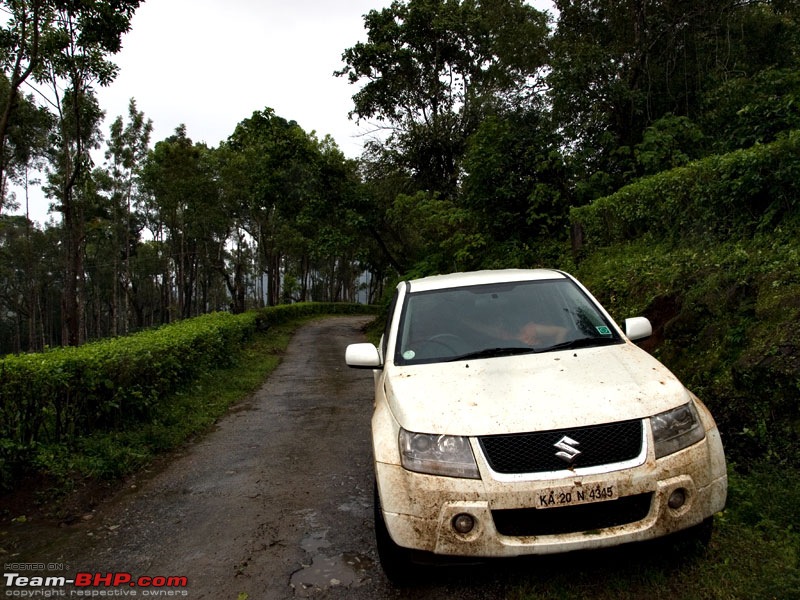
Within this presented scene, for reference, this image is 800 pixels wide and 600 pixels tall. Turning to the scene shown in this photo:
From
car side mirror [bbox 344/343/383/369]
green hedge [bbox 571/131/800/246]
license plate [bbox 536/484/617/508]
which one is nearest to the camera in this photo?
license plate [bbox 536/484/617/508]

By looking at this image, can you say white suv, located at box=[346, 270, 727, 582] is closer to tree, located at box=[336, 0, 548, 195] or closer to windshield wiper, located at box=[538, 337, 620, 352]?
windshield wiper, located at box=[538, 337, 620, 352]

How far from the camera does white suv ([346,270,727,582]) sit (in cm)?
254

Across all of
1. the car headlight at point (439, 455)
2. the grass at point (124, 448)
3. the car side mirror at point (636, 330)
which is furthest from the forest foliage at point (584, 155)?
the grass at point (124, 448)

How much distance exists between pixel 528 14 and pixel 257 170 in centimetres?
1209

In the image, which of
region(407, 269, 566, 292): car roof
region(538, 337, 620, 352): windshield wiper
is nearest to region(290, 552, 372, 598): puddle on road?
region(538, 337, 620, 352): windshield wiper

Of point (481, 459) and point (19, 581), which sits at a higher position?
point (481, 459)

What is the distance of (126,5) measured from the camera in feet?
41.8

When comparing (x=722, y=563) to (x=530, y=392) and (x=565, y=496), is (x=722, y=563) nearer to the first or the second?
(x=565, y=496)

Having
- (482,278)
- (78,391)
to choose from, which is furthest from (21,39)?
(482,278)

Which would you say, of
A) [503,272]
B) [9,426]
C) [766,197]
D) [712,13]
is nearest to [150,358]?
[9,426]

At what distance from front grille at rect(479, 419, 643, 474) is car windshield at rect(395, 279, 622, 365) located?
96 cm

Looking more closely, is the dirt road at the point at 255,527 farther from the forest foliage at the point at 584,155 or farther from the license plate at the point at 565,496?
the forest foliage at the point at 584,155

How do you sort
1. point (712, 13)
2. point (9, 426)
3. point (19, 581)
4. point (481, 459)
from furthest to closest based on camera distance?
point (712, 13), point (9, 426), point (19, 581), point (481, 459)

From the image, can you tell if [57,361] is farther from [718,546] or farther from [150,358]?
[718,546]
